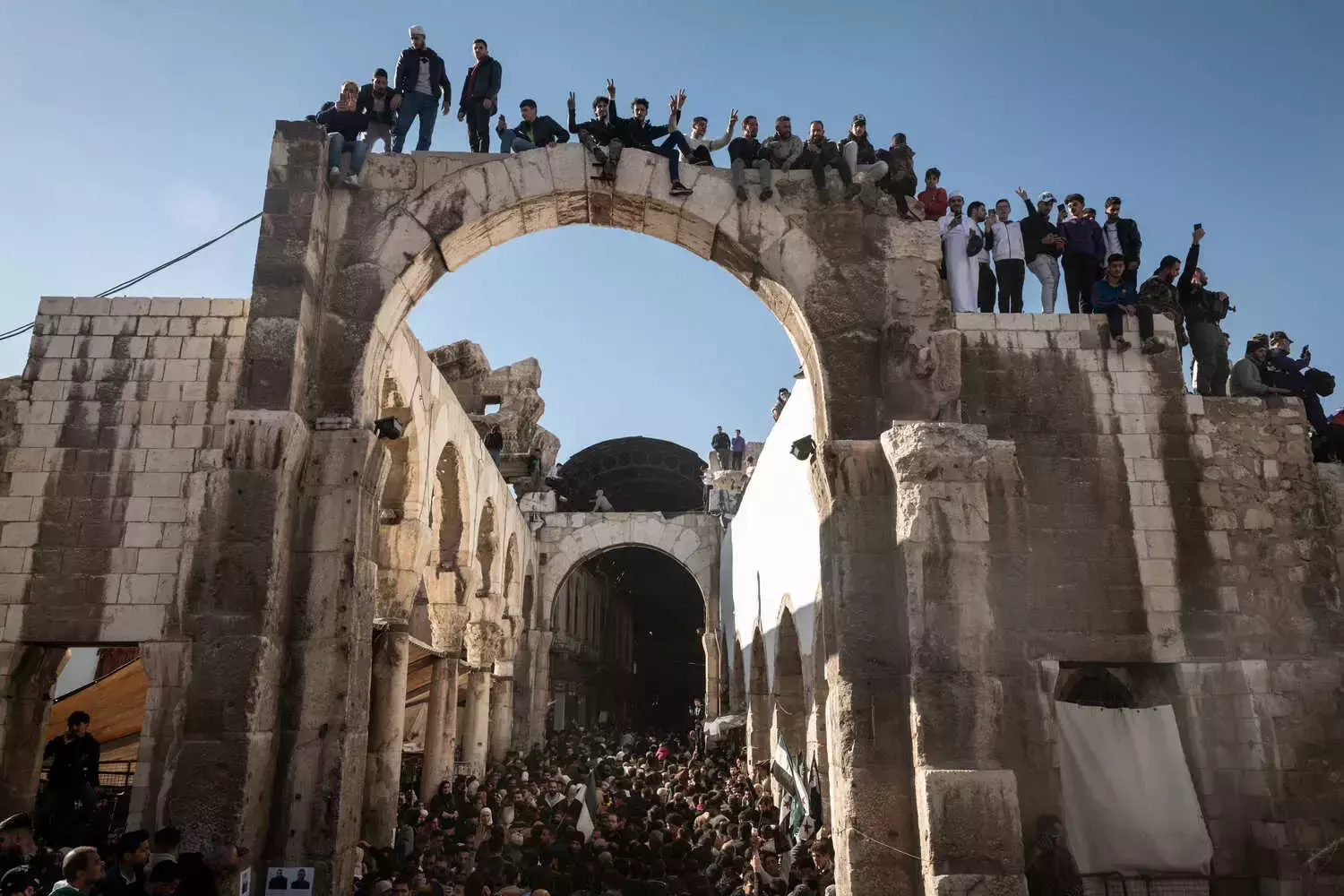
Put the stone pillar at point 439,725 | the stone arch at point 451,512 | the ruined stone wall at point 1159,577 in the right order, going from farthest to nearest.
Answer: the stone arch at point 451,512 → the stone pillar at point 439,725 → the ruined stone wall at point 1159,577

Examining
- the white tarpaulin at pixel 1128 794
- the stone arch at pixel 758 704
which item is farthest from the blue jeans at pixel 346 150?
the stone arch at pixel 758 704

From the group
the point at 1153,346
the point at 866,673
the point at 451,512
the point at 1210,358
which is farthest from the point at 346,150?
the point at 1210,358

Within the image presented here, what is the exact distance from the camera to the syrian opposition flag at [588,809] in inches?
368

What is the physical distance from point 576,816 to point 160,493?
206 inches

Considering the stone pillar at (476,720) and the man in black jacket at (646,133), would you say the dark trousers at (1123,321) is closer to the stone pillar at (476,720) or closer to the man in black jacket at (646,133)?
the man in black jacket at (646,133)

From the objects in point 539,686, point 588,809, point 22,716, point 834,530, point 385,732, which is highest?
point 834,530

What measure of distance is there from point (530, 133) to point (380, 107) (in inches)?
48.5

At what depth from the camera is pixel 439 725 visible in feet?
38.3

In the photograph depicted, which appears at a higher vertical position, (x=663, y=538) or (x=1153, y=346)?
(x=663, y=538)

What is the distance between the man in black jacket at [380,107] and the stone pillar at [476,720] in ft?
29.4

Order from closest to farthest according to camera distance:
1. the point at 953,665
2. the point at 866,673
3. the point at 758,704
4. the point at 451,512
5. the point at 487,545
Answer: the point at 953,665 < the point at 866,673 < the point at 451,512 < the point at 758,704 < the point at 487,545

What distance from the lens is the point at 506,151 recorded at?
284 inches

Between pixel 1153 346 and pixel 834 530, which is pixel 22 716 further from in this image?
pixel 1153 346

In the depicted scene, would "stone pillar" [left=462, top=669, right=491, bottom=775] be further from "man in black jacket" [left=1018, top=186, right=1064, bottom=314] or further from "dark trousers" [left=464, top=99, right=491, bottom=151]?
"man in black jacket" [left=1018, top=186, right=1064, bottom=314]
